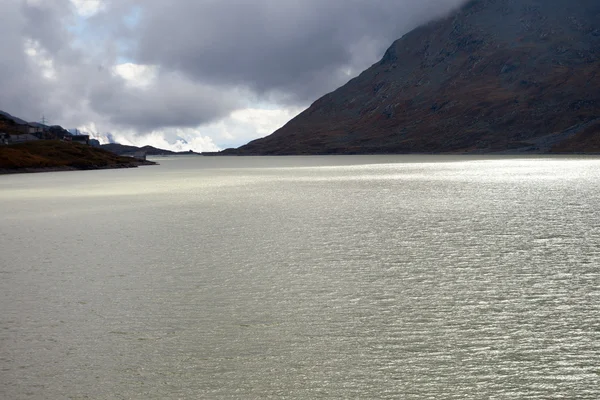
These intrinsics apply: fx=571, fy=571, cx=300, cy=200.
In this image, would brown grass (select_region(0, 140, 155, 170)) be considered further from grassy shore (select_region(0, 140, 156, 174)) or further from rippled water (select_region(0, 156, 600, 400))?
rippled water (select_region(0, 156, 600, 400))

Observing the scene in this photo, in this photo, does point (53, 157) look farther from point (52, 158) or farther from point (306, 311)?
point (306, 311)

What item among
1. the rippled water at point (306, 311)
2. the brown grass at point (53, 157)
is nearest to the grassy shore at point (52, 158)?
the brown grass at point (53, 157)

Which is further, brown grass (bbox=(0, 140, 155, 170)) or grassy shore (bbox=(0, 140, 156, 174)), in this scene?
brown grass (bbox=(0, 140, 155, 170))

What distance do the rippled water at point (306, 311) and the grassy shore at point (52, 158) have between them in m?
127

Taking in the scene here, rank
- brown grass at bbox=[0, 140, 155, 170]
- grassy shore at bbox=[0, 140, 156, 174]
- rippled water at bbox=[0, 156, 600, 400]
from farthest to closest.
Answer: brown grass at bbox=[0, 140, 155, 170] < grassy shore at bbox=[0, 140, 156, 174] < rippled water at bbox=[0, 156, 600, 400]

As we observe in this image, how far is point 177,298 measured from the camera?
19.3 meters

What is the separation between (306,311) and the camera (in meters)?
17.4

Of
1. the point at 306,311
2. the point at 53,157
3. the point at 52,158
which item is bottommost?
the point at 306,311

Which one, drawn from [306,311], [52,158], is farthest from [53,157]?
[306,311]

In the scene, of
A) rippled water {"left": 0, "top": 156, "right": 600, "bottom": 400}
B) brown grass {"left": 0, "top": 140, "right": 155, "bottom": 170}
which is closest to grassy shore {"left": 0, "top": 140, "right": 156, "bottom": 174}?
brown grass {"left": 0, "top": 140, "right": 155, "bottom": 170}

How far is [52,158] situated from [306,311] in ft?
544

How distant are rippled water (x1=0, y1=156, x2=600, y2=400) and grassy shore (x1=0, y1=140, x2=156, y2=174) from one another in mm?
126906

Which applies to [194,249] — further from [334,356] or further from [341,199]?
[341,199]

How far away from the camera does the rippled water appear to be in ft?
39.9
